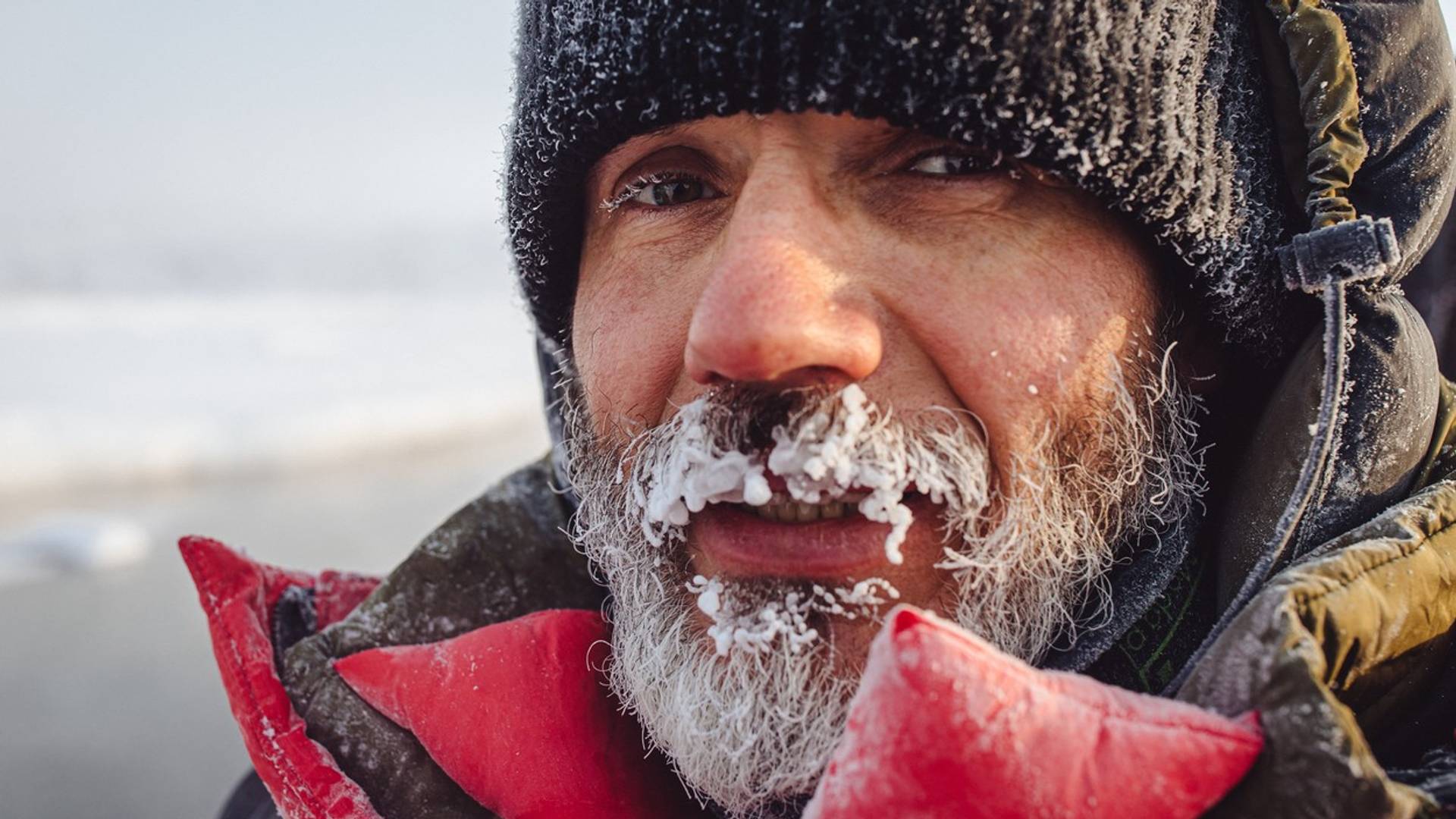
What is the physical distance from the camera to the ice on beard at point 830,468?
3.85ft

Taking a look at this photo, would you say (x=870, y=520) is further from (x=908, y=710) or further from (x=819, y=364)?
(x=908, y=710)

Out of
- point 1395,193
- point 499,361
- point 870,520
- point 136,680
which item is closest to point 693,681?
point 870,520

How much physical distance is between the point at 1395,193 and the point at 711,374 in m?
0.90

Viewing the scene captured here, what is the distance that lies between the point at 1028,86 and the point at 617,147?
1.91 feet

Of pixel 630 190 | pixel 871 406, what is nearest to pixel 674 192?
pixel 630 190

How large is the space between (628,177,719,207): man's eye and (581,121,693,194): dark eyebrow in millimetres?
67

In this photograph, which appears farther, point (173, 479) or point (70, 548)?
point (173, 479)

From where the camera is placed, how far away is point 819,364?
120cm

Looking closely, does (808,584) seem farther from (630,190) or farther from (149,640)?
(149,640)

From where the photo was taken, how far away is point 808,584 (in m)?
1.23

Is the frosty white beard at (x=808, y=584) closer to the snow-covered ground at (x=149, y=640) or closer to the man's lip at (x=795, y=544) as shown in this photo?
the man's lip at (x=795, y=544)

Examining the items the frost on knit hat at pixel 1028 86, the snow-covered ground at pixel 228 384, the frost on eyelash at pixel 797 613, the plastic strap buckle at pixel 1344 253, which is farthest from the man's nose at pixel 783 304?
the snow-covered ground at pixel 228 384

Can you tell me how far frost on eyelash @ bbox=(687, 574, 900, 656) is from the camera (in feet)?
3.98

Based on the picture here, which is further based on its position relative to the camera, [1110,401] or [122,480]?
[122,480]
